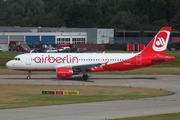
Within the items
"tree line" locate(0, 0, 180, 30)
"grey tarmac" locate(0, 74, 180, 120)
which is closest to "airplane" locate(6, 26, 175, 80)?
"grey tarmac" locate(0, 74, 180, 120)

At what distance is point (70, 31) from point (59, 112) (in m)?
111

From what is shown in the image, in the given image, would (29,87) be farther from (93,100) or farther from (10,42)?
(10,42)

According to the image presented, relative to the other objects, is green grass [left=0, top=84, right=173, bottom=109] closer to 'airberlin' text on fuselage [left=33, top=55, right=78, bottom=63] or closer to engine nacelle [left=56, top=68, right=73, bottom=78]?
engine nacelle [left=56, top=68, right=73, bottom=78]

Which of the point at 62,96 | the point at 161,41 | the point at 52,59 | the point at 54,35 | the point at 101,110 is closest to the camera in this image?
the point at 101,110

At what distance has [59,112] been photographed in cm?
3084

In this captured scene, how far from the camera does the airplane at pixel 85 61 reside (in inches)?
2179

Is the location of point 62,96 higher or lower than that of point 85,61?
lower

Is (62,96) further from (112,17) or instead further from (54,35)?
(112,17)

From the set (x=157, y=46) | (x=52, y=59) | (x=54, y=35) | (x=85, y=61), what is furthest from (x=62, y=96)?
(x=54, y=35)

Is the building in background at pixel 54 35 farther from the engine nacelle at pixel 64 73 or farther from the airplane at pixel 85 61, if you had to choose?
the engine nacelle at pixel 64 73

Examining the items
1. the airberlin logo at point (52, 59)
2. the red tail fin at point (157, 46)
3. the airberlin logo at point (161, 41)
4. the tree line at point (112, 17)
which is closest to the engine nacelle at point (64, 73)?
the airberlin logo at point (52, 59)

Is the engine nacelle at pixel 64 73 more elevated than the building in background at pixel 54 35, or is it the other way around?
the building in background at pixel 54 35

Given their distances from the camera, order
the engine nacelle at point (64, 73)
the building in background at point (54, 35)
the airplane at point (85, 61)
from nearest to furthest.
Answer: the engine nacelle at point (64, 73), the airplane at point (85, 61), the building in background at point (54, 35)

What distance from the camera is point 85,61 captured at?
185 ft
